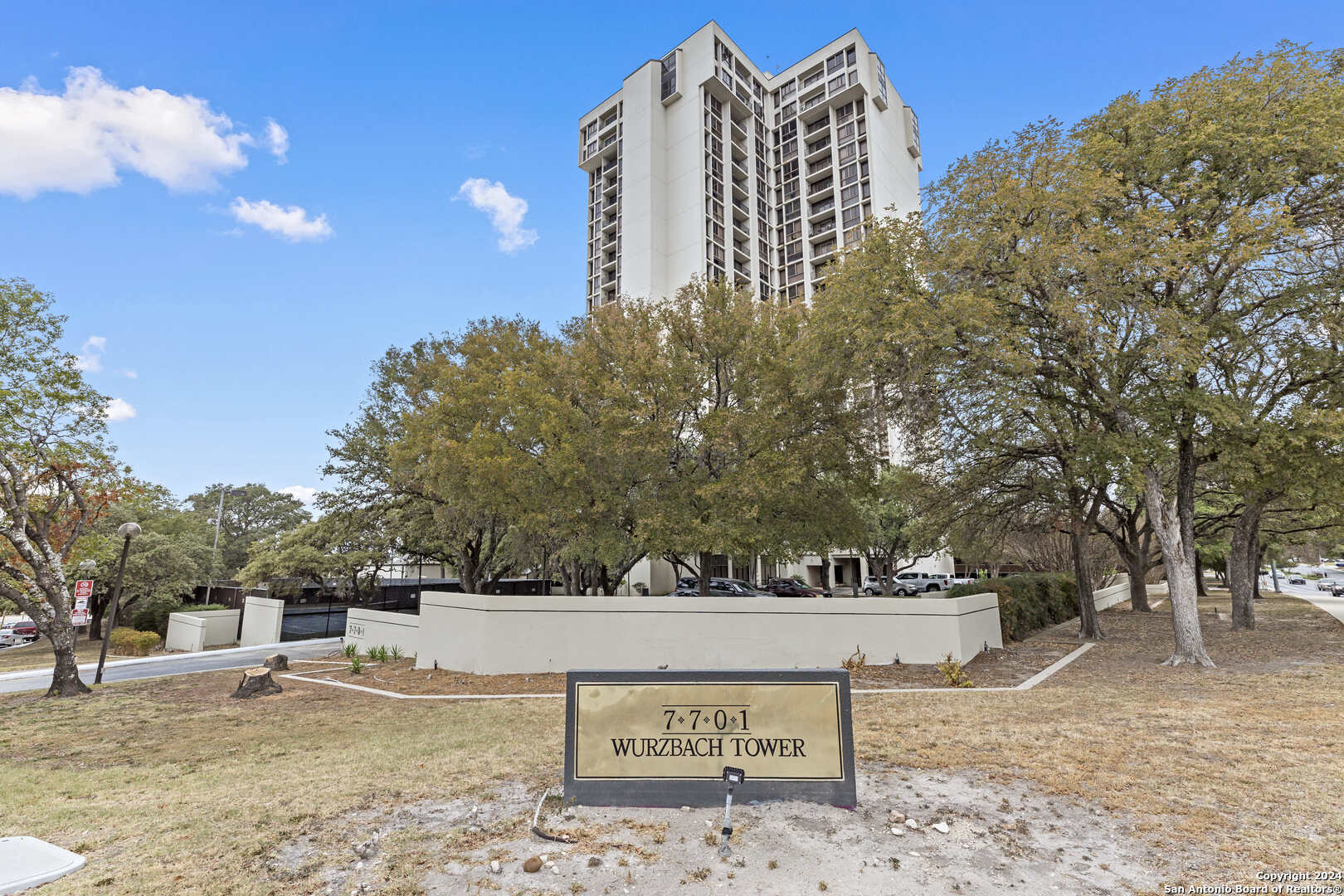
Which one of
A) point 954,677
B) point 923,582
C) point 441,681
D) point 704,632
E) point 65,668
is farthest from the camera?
point 923,582

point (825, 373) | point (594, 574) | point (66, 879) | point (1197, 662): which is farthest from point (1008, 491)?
point (66, 879)

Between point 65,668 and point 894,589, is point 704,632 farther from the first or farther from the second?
point 894,589

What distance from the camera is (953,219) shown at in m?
14.6

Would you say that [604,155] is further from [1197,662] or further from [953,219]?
[1197,662]

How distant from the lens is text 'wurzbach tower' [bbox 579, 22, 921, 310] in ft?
201

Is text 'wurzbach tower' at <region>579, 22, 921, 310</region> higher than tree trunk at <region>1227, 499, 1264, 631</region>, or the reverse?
text 'wurzbach tower' at <region>579, 22, 921, 310</region>

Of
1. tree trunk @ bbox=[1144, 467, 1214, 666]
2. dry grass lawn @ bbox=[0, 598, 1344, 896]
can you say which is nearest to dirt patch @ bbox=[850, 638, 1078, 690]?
dry grass lawn @ bbox=[0, 598, 1344, 896]

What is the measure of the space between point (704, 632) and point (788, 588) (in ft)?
96.8

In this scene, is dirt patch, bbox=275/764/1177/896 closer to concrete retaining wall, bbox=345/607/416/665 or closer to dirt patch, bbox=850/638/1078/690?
dirt patch, bbox=850/638/1078/690

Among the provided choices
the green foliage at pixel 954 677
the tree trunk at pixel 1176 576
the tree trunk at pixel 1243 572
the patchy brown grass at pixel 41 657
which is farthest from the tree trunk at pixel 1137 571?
the patchy brown grass at pixel 41 657

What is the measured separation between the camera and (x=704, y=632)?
1473 centimetres

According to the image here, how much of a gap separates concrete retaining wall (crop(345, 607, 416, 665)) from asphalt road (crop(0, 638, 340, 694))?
5.57 ft

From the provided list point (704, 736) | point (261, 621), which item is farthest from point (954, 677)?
point (261, 621)

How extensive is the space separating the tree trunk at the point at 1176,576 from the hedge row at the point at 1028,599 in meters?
4.83
